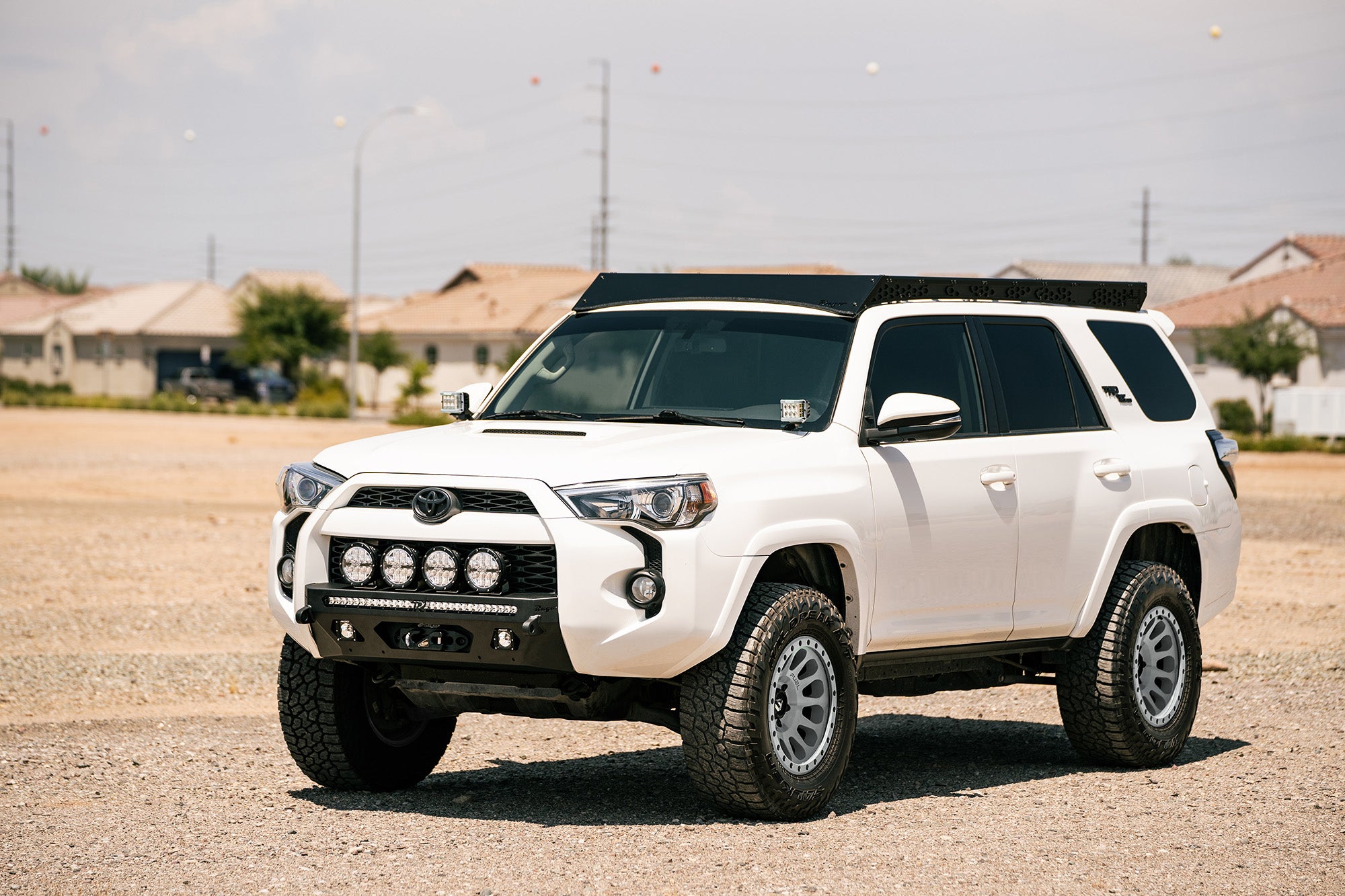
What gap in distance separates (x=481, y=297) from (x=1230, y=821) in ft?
274

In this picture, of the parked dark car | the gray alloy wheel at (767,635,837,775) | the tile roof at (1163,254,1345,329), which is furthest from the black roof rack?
the parked dark car

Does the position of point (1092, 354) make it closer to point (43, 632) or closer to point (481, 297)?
point (43, 632)

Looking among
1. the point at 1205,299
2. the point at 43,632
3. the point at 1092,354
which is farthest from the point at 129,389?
the point at 1092,354

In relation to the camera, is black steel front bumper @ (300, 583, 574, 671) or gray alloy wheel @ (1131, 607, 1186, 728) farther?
gray alloy wheel @ (1131, 607, 1186, 728)

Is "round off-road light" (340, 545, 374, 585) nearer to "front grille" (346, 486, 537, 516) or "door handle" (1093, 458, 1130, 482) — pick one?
"front grille" (346, 486, 537, 516)

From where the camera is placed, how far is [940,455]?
762 centimetres

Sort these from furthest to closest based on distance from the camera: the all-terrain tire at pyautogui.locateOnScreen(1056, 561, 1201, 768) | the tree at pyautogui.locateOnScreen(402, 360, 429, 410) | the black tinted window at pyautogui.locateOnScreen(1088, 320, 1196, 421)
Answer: the tree at pyautogui.locateOnScreen(402, 360, 429, 410) → the black tinted window at pyautogui.locateOnScreen(1088, 320, 1196, 421) → the all-terrain tire at pyautogui.locateOnScreen(1056, 561, 1201, 768)

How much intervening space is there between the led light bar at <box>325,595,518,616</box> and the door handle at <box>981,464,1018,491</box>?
2425mm

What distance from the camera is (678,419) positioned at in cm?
734

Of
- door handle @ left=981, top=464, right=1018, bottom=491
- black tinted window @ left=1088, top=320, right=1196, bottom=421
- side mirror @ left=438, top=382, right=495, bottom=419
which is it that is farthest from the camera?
black tinted window @ left=1088, top=320, right=1196, bottom=421

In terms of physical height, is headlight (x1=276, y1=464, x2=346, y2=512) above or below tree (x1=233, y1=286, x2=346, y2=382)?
below

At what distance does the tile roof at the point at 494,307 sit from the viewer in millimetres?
81500

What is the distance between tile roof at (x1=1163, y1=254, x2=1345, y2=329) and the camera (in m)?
60.8

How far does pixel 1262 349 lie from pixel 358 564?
5499 centimetres
